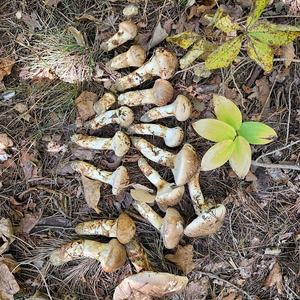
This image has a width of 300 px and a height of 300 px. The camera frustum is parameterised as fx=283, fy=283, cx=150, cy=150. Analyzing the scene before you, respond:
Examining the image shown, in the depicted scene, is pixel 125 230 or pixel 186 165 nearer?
pixel 186 165

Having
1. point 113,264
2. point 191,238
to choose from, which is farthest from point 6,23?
point 191,238

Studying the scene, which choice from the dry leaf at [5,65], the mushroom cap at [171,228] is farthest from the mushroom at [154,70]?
the mushroom cap at [171,228]

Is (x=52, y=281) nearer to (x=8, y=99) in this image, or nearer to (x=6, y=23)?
(x=8, y=99)

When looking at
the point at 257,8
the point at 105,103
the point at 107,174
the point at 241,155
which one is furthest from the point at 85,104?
the point at 257,8

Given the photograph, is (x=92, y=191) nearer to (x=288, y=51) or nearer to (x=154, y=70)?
(x=154, y=70)

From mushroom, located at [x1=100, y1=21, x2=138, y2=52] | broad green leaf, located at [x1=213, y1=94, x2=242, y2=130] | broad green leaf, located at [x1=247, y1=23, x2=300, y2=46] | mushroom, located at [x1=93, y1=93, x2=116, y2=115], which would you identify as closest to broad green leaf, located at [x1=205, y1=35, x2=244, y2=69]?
broad green leaf, located at [x1=247, y1=23, x2=300, y2=46]

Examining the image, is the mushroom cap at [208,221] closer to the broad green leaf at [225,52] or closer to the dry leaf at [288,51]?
the broad green leaf at [225,52]

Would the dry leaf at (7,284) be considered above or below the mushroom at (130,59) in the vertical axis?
below

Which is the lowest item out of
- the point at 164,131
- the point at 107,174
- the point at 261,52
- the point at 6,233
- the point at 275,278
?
the point at 275,278
